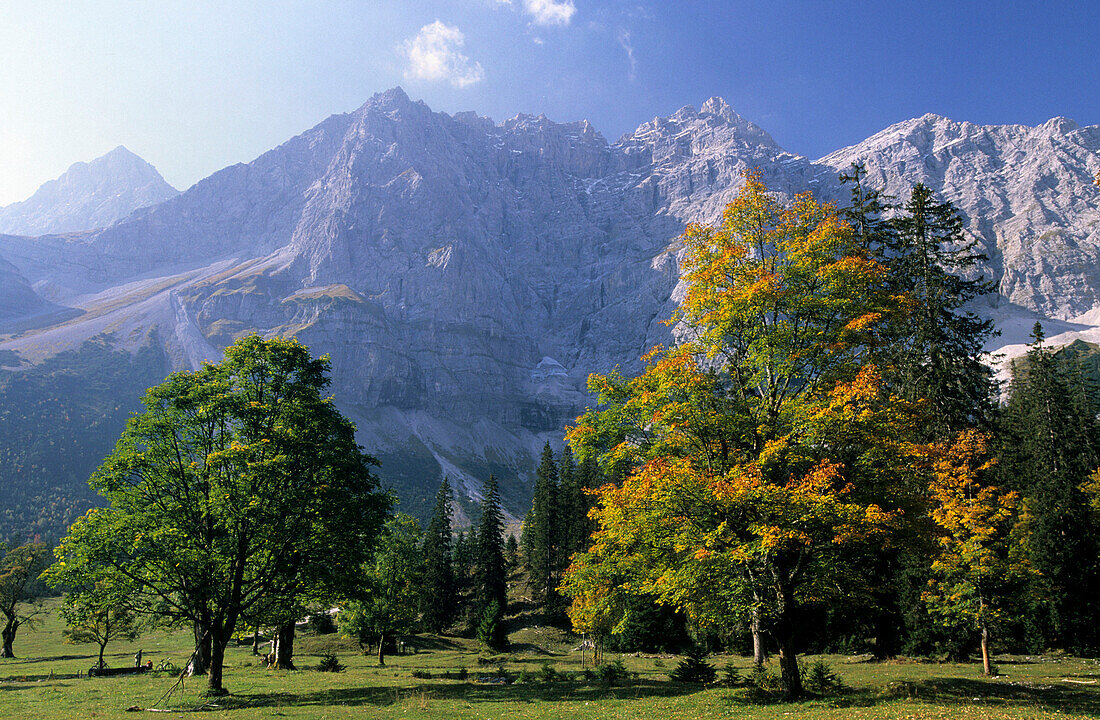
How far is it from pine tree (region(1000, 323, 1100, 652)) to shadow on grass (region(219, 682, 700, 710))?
2580cm

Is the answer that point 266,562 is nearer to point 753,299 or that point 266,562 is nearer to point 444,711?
point 444,711

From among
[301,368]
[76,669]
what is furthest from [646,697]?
[76,669]

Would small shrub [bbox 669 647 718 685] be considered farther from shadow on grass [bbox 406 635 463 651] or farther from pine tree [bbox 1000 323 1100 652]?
shadow on grass [bbox 406 635 463 651]

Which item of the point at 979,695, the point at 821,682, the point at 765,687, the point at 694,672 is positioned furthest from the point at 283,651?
the point at 979,695

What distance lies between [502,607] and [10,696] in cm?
5524

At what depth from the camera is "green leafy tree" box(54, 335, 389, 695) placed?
21.5 metres

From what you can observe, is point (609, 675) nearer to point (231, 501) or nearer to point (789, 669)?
point (789, 669)

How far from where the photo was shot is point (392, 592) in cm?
4669

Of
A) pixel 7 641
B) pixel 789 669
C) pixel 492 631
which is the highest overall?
pixel 789 669

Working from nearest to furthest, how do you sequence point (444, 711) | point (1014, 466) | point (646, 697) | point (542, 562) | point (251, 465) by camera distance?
point (444, 711), point (646, 697), point (251, 465), point (1014, 466), point (542, 562)

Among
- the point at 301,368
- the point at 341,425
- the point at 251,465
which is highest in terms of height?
the point at 301,368

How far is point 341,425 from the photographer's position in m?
24.5

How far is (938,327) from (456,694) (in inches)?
1245

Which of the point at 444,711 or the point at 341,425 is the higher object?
the point at 341,425
